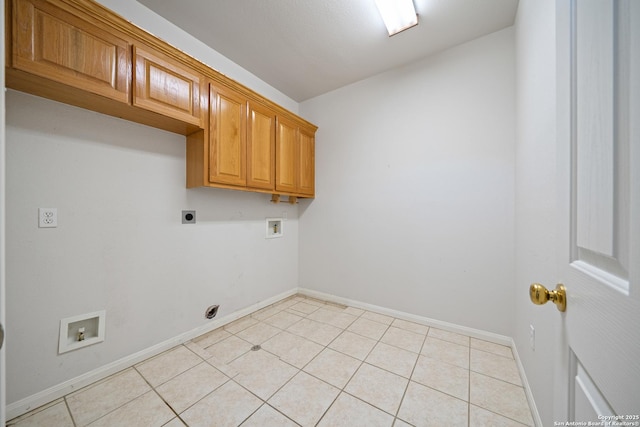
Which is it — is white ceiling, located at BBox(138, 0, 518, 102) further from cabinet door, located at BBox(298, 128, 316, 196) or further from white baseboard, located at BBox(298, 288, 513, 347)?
white baseboard, located at BBox(298, 288, 513, 347)

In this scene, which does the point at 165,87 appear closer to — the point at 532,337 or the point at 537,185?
the point at 537,185

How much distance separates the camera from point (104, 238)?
1.54 meters

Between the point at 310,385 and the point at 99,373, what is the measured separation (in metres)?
1.40

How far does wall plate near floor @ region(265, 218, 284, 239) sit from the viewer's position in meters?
2.76

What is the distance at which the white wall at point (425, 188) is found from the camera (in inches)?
75.9

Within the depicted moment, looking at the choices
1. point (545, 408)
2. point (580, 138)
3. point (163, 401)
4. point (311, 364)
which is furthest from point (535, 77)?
point (163, 401)

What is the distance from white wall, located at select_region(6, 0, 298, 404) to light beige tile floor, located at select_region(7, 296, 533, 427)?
0.26 meters

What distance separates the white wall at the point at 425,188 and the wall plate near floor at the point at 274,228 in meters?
0.46

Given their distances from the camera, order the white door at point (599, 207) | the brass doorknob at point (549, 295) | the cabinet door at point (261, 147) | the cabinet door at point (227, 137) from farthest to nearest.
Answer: the cabinet door at point (261, 147)
the cabinet door at point (227, 137)
the brass doorknob at point (549, 295)
the white door at point (599, 207)

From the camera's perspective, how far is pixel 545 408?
107 cm

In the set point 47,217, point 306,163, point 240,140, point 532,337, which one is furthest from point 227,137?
point 532,337

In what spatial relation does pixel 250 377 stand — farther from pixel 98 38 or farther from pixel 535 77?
pixel 535 77

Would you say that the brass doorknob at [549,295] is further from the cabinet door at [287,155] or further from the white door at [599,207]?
the cabinet door at [287,155]

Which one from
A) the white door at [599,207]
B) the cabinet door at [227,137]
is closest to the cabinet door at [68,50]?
the cabinet door at [227,137]
